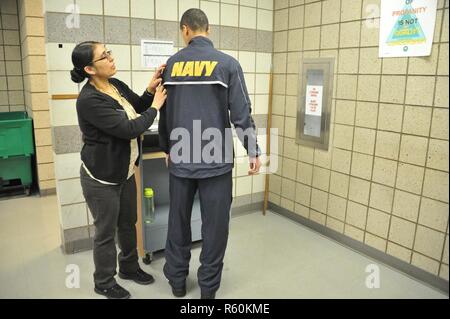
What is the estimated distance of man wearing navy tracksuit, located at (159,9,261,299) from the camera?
6.06 feet

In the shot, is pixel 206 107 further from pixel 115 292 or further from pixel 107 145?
pixel 115 292

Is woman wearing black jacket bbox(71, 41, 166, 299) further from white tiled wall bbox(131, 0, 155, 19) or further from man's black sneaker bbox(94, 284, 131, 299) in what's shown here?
white tiled wall bbox(131, 0, 155, 19)

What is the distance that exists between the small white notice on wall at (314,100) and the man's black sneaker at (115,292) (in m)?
Answer: 1.93

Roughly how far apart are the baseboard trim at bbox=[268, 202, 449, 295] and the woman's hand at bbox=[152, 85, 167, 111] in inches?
68.6

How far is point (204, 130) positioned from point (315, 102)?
1.36 m

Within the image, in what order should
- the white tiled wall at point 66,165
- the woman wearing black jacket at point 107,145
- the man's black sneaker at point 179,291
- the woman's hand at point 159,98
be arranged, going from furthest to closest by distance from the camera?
the white tiled wall at point 66,165
the man's black sneaker at point 179,291
the woman's hand at point 159,98
the woman wearing black jacket at point 107,145

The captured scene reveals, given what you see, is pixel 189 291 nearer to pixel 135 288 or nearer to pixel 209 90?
pixel 135 288

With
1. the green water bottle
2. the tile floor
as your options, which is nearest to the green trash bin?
the tile floor

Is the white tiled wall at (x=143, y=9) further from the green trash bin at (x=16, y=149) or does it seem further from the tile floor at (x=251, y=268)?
the green trash bin at (x=16, y=149)

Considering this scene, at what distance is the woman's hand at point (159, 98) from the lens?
1.97m

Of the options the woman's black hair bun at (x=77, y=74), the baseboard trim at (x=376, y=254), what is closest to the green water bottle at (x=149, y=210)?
the woman's black hair bun at (x=77, y=74)

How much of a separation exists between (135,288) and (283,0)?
8.51 feet

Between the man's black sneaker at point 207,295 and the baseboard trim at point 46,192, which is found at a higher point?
the baseboard trim at point 46,192

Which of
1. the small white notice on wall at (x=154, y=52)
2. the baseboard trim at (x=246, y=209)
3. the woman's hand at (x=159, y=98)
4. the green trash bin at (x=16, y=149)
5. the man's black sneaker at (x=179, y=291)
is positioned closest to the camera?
the woman's hand at (x=159, y=98)
